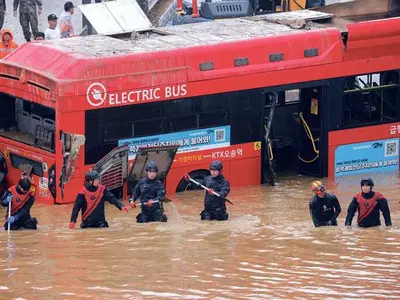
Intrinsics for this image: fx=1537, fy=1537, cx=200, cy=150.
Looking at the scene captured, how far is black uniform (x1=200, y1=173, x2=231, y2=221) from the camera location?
2247 cm

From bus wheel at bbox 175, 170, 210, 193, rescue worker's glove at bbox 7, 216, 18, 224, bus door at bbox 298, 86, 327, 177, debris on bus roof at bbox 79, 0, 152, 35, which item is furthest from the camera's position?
bus door at bbox 298, 86, 327, 177

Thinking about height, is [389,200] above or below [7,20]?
below

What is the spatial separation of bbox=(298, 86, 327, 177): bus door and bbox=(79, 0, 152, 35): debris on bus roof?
2981 mm

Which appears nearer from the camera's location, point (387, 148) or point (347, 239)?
point (347, 239)

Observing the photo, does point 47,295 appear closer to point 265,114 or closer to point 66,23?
point 265,114

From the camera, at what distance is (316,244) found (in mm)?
20891

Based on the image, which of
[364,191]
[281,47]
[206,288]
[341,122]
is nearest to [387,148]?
[341,122]

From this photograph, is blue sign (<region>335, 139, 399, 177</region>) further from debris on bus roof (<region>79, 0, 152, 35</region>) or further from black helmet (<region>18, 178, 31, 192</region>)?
black helmet (<region>18, 178, 31, 192</region>)

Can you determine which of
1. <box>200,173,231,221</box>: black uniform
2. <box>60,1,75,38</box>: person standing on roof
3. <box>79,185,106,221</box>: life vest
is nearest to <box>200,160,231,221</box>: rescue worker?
<box>200,173,231,221</box>: black uniform

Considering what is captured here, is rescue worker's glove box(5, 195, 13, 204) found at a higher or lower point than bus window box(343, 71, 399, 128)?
lower

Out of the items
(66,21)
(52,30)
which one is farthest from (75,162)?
(66,21)

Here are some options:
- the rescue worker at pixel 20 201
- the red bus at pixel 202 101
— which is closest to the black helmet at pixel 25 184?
the rescue worker at pixel 20 201

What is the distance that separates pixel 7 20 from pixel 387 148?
9.54 metres

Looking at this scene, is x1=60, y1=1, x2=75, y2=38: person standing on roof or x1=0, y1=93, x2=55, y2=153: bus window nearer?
x1=0, y1=93, x2=55, y2=153: bus window
